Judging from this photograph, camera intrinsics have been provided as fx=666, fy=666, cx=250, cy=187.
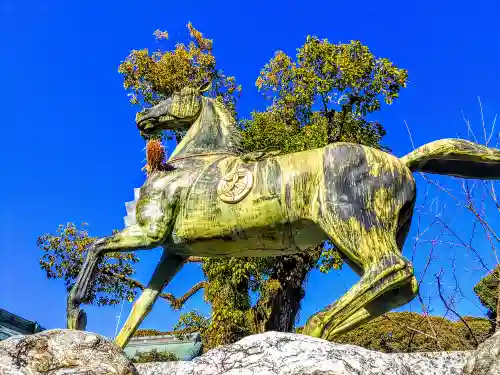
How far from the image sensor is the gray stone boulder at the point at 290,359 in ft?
9.57

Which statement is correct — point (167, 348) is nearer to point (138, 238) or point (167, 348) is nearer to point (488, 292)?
point (138, 238)

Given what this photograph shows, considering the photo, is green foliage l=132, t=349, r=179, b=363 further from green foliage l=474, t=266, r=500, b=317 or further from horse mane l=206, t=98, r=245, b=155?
green foliage l=474, t=266, r=500, b=317

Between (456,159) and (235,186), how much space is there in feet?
5.48

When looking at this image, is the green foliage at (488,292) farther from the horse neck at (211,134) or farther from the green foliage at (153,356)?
the horse neck at (211,134)

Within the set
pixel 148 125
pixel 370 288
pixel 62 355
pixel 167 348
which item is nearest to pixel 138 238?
pixel 148 125

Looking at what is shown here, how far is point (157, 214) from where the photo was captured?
5.07 metres

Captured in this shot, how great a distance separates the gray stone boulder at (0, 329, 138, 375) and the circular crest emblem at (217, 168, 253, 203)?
1653 mm

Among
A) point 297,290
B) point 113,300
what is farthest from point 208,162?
point 113,300

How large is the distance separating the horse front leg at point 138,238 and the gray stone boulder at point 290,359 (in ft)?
6.42

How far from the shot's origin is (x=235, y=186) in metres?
4.94

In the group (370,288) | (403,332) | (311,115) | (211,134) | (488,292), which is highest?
(311,115)

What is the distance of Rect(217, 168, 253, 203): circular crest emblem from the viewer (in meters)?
4.89

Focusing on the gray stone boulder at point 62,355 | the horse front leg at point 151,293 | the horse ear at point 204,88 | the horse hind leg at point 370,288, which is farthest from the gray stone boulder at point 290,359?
the horse ear at point 204,88

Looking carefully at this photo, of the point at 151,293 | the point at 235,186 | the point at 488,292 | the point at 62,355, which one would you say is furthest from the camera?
the point at 488,292
